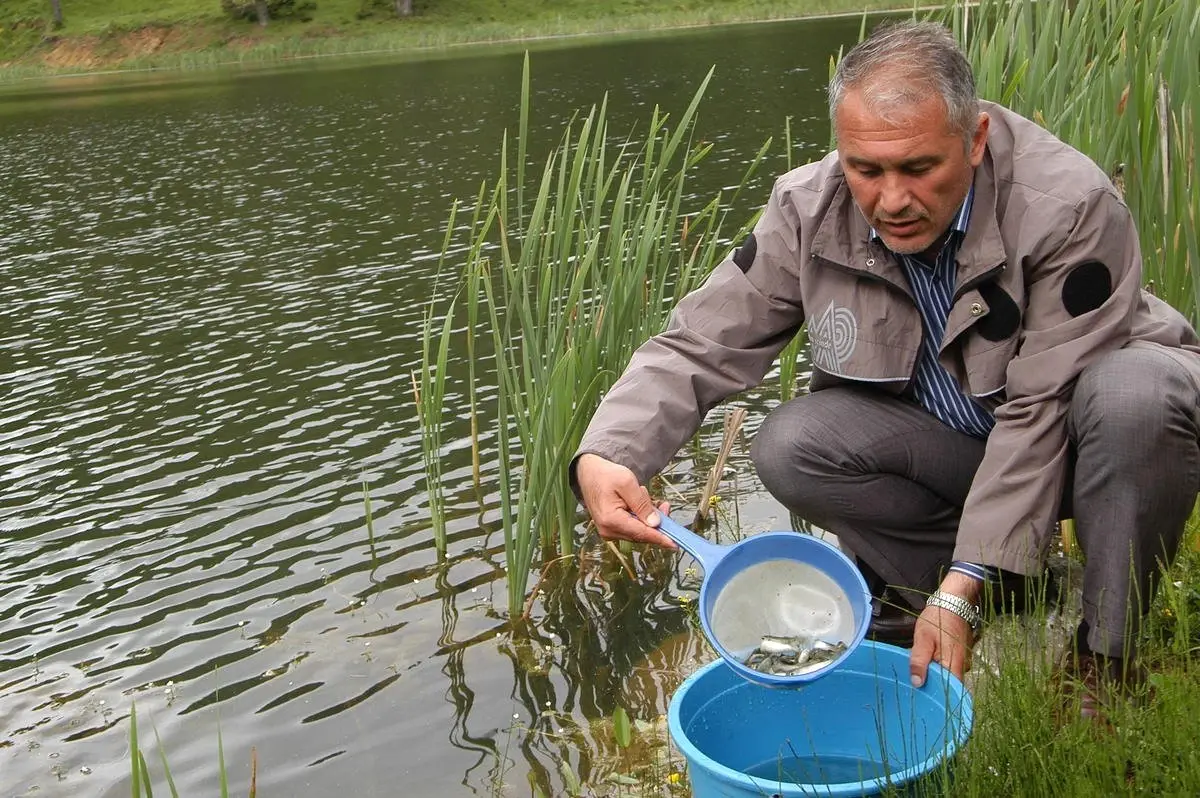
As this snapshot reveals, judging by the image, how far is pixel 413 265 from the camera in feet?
34.6

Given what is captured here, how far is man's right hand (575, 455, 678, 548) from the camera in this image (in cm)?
232

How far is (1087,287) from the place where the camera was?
7.89 feet

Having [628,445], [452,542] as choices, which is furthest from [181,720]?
[628,445]

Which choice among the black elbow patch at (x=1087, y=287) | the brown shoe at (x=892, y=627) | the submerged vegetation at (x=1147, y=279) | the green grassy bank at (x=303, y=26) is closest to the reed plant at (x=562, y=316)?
the submerged vegetation at (x=1147, y=279)

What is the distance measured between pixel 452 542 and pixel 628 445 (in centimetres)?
243

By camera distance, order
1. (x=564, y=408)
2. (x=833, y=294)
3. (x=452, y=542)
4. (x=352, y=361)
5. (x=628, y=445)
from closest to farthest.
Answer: (x=628, y=445)
(x=833, y=294)
(x=564, y=408)
(x=452, y=542)
(x=352, y=361)

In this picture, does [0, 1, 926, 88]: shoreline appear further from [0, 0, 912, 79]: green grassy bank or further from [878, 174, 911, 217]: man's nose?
[878, 174, 911, 217]: man's nose

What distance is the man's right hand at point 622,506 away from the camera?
2.32 metres

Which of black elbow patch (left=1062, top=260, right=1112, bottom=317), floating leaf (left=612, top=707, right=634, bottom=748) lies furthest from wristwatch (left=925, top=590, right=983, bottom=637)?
floating leaf (left=612, top=707, right=634, bottom=748)

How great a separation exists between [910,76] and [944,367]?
60 centimetres

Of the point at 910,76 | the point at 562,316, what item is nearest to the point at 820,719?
the point at 910,76

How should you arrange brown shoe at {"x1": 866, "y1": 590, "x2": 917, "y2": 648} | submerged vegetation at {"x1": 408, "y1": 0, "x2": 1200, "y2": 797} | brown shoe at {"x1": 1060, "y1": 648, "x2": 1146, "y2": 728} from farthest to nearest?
brown shoe at {"x1": 866, "y1": 590, "x2": 917, "y2": 648}
brown shoe at {"x1": 1060, "y1": 648, "x2": 1146, "y2": 728}
submerged vegetation at {"x1": 408, "y1": 0, "x2": 1200, "y2": 797}

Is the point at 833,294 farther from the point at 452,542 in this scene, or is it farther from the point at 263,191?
the point at 263,191

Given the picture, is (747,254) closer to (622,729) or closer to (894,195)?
(894,195)
